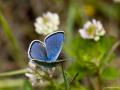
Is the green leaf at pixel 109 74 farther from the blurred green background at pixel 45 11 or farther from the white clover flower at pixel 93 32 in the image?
the blurred green background at pixel 45 11

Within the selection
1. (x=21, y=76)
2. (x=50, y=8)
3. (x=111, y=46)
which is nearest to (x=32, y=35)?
(x=50, y=8)

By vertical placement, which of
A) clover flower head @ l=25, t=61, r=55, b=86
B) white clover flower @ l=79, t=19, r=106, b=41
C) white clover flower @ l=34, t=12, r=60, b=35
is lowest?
clover flower head @ l=25, t=61, r=55, b=86

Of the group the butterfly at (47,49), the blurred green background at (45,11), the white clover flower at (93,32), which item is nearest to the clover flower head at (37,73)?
the butterfly at (47,49)

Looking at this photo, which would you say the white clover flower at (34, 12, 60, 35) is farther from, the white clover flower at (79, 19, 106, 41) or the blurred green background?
the blurred green background

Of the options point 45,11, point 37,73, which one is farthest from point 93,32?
point 45,11

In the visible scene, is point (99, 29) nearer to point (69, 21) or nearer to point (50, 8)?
point (69, 21)

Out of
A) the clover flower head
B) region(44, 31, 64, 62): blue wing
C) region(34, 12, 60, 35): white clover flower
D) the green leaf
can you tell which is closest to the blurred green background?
region(34, 12, 60, 35): white clover flower

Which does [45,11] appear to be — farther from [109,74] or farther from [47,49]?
[47,49]
